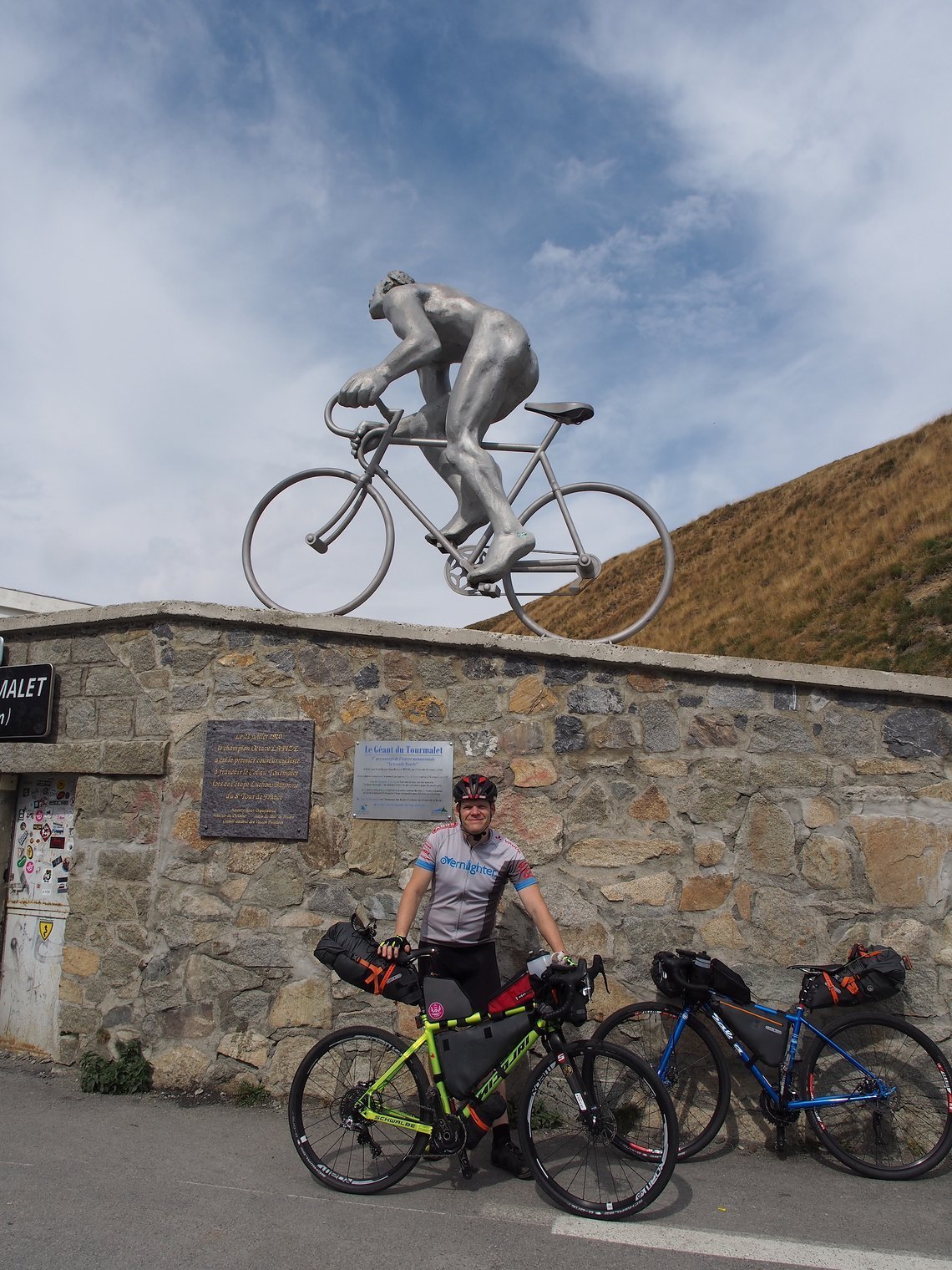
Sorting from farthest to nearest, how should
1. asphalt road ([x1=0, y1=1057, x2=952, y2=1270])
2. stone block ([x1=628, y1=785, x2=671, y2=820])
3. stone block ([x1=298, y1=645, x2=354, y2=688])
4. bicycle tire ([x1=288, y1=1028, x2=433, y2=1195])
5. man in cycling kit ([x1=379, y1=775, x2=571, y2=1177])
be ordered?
1. stone block ([x1=298, y1=645, x2=354, y2=688])
2. stone block ([x1=628, y1=785, x2=671, y2=820])
3. man in cycling kit ([x1=379, y1=775, x2=571, y2=1177])
4. bicycle tire ([x1=288, y1=1028, x2=433, y2=1195])
5. asphalt road ([x1=0, y1=1057, x2=952, y2=1270])

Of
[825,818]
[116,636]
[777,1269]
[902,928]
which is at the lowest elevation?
[777,1269]

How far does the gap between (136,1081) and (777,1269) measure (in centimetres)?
337

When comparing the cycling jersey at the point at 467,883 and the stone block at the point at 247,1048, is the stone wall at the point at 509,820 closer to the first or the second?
the stone block at the point at 247,1048

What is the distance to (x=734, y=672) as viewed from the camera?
4.86 metres

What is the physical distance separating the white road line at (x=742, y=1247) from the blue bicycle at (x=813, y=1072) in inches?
30.1

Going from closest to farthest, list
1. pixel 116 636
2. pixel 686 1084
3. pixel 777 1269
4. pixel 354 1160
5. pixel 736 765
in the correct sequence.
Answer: pixel 777 1269 < pixel 354 1160 < pixel 686 1084 < pixel 736 765 < pixel 116 636

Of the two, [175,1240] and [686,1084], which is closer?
[175,1240]

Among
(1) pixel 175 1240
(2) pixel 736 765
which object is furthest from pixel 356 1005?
(2) pixel 736 765

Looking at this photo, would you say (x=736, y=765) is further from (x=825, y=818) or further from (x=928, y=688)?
(x=928, y=688)

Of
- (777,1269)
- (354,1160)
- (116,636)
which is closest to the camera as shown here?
(777,1269)

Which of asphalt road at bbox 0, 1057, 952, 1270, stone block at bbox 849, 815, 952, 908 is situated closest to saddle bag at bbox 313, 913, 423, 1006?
asphalt road at bbox 0, 1057, 952, 1270

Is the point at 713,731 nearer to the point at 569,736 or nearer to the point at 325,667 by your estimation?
the point at 569,736

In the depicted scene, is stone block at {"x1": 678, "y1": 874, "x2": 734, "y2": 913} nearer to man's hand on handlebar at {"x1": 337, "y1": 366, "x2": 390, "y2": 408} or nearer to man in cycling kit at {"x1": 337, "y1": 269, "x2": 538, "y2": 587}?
man in cycling kit at {"x1": 337, "y1": 269, "x2": 538, "y2": 587}

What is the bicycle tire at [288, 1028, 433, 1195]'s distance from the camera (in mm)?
3746
